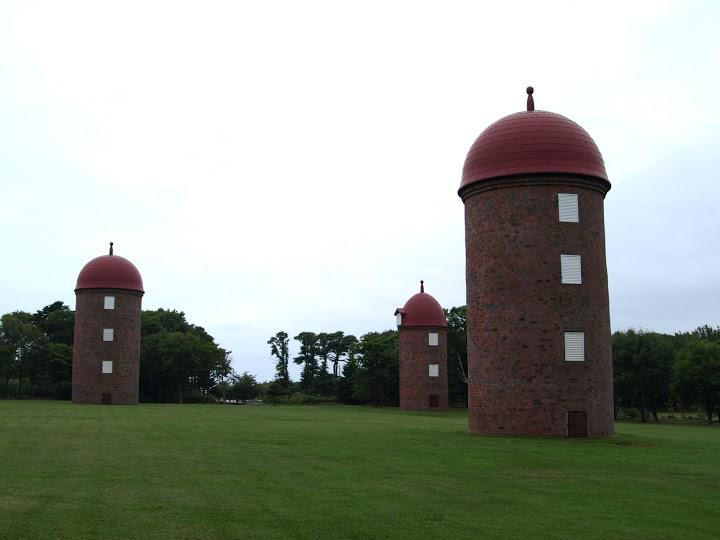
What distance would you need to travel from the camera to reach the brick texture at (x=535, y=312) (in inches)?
1135

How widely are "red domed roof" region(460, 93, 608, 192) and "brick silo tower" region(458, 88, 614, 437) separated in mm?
46

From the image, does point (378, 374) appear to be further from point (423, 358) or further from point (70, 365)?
point (70, 365)

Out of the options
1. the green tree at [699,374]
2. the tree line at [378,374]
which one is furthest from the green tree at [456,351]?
the green tree at [699,374]

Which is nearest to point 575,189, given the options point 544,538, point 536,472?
point 536,472

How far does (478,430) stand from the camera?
99.0ft

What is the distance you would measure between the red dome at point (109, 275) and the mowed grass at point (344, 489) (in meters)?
38.3

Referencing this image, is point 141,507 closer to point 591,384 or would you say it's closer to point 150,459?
point 150,459

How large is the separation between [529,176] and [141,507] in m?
21.9

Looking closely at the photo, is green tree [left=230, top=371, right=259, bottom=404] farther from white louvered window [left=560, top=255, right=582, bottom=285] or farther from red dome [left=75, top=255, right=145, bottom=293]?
white louvered window [left=560, top=255, right=582, bottom=285]

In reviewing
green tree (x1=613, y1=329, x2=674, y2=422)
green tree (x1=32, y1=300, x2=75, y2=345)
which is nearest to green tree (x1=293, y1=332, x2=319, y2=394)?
green tree (x1=32, y1=300, x2=75, y2=345)

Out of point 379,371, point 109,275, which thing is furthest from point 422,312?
point 109,275

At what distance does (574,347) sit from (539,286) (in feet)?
8.96

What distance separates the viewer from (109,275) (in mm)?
61875

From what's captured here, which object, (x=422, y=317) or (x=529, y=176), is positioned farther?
(x=422, y=317)
